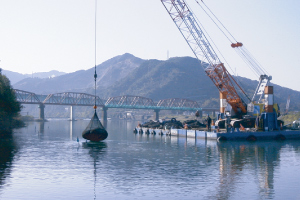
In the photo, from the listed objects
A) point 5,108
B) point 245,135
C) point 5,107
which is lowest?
point 245,135

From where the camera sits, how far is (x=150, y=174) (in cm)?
4266

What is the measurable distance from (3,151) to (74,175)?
2605cm

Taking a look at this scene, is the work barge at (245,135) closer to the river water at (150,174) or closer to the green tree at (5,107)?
the river water at (150,174)

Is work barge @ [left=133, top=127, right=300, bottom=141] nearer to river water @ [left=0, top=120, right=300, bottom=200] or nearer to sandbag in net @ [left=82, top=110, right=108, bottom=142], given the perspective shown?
river water @ [left=0, top=120, right=300, bottom=200]

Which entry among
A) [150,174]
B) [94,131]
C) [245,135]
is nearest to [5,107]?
[94,131]

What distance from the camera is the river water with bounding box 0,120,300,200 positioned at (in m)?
34.0

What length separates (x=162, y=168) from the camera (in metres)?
47.0

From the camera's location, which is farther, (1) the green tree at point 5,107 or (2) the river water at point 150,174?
(1) the green tree at point 5,107

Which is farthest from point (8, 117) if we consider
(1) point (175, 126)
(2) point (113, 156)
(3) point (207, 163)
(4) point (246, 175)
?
(4) point (246, 175)

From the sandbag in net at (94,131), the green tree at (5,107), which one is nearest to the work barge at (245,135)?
the sandbag in net at (94,131)

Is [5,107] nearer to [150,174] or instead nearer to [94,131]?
[94,131]

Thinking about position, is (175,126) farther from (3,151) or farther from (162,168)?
(162,168)

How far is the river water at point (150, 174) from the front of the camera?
3400cm

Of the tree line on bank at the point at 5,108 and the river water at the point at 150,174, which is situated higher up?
the tree line on bank at the point at 5,108
